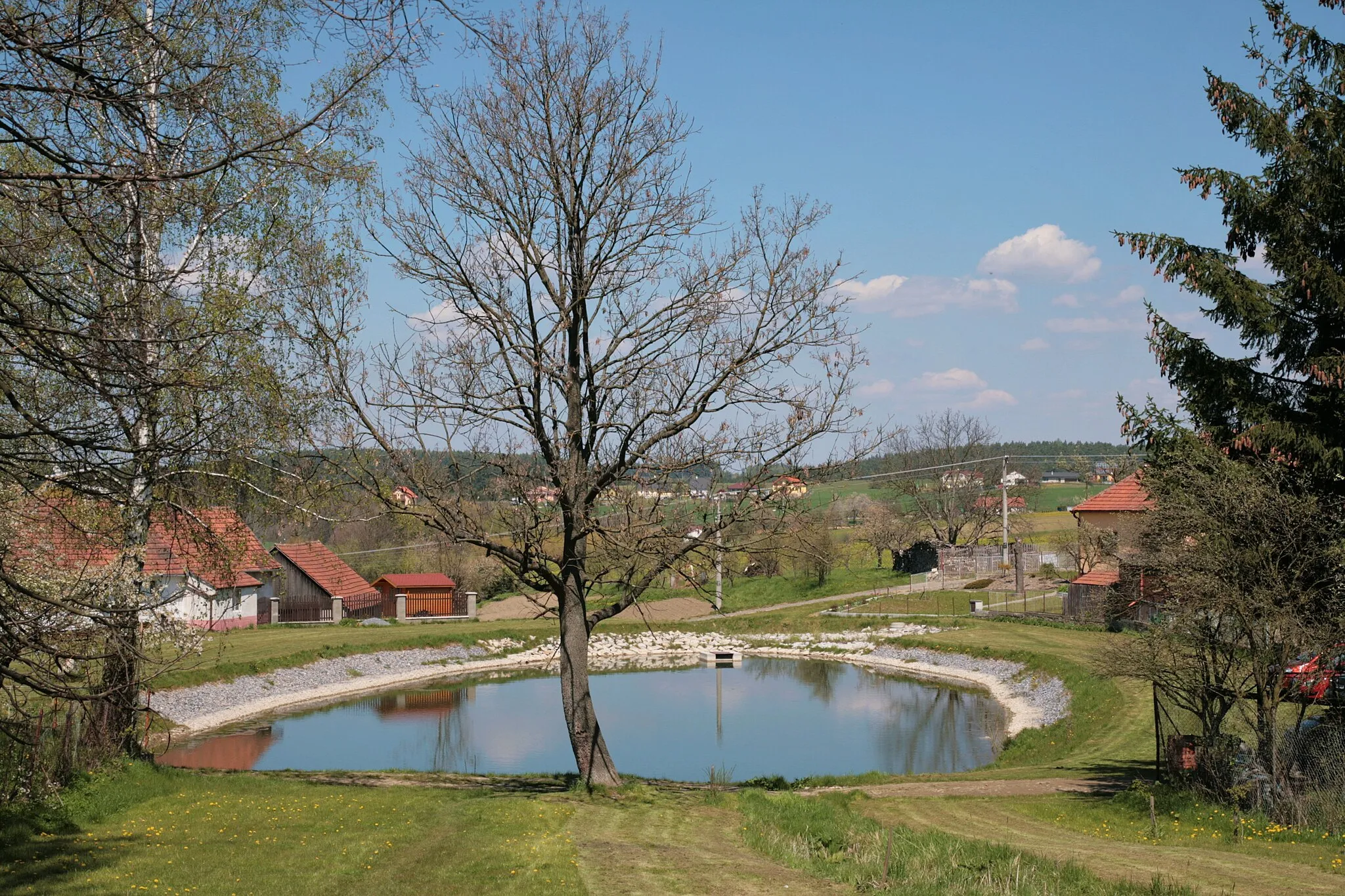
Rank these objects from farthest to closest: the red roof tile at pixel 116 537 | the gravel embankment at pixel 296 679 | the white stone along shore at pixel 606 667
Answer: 1. the white stone along shore at pixel 606 667
2. the gravel embankment at pixel 296 679
3. the red roof tile at pixel 116 537

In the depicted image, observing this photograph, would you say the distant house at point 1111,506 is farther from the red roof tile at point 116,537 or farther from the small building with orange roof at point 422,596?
the red roof tile at point 116,537

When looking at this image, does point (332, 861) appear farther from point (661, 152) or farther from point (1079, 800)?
point (1079, 800)

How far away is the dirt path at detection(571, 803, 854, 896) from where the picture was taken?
8766 mm

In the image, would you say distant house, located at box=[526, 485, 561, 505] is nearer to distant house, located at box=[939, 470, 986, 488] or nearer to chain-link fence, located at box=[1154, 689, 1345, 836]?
chain-link fence, located at box=[1154, 689, 1345, 836]

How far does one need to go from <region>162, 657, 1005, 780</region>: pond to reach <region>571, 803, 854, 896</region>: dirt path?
8611mm

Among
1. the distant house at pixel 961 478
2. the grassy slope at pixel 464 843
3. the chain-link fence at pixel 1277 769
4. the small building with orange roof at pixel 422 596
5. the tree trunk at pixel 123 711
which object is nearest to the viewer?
the grassy slope at pixel 464 843

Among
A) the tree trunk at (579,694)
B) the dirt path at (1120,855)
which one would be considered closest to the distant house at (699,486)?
the tree trunk at (579,694)

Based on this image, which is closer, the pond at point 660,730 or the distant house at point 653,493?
the distant house at point 653,493

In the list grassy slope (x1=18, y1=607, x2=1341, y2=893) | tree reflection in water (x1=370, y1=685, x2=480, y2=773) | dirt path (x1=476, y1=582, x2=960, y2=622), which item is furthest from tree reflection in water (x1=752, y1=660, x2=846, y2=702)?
grassy slope (x1=18, y1=607, x2=1341, y2=893)

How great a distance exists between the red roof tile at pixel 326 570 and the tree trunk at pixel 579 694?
33.0 metres

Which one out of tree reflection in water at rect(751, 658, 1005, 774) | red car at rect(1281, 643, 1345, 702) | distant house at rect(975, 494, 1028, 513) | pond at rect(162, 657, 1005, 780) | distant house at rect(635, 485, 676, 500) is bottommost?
tree reflection in water at rect(751, 658, 1005, 774)

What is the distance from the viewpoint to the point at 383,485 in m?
13.3

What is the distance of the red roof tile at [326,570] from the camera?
45750 millimetres

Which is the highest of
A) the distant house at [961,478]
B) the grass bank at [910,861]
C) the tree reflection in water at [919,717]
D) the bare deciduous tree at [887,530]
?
the distant house at [961,478]
